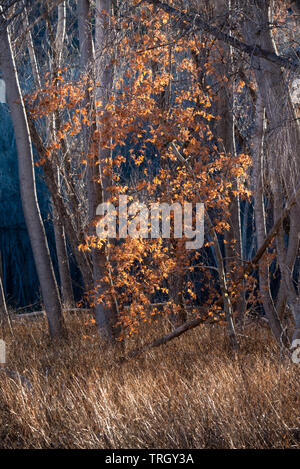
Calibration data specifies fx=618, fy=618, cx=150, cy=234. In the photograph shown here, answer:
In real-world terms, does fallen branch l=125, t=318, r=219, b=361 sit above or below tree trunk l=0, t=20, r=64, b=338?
below

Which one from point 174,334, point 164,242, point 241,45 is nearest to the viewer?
point 241,45

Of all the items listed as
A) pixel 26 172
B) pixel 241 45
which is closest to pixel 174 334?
pixel 26 172

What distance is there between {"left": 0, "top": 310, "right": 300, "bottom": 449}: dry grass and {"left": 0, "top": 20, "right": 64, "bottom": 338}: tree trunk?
1762 millimetres

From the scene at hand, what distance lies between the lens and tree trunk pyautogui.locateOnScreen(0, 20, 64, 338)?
8500mm

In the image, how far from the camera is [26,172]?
8617 mm

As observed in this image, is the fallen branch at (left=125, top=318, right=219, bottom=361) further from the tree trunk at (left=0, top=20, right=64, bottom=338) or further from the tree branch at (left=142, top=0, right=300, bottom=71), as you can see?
the tree branch at (left=142, top=0, right=300, bottom=71)

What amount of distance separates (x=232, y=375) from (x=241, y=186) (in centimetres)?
252

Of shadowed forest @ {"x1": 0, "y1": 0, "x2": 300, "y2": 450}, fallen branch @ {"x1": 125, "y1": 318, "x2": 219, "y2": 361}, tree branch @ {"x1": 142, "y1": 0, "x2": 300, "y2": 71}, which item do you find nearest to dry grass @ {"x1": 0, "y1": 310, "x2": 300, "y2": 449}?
shadowed forest @ {"x1": 0, "y1": 0, "x2": 300, "y2": 450}

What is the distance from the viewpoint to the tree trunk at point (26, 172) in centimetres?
850

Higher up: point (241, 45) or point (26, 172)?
point (241, 45)

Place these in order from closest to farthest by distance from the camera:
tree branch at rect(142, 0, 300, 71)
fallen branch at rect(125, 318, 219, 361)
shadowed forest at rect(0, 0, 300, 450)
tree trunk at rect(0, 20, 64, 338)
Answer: shadowed forest at rect(0, 0, 300, 450), tree branch at rect(142, 0, 300, 71), fallen branch at rect(125, 318, 219, 361), tree trunk at rect(0, 20, 64, 338)

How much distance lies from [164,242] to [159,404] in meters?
3.59

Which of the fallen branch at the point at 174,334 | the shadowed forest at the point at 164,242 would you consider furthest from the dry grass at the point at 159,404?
the fallen branch at the point at 174,334

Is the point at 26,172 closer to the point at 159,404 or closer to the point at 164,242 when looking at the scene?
the point at 164,242
